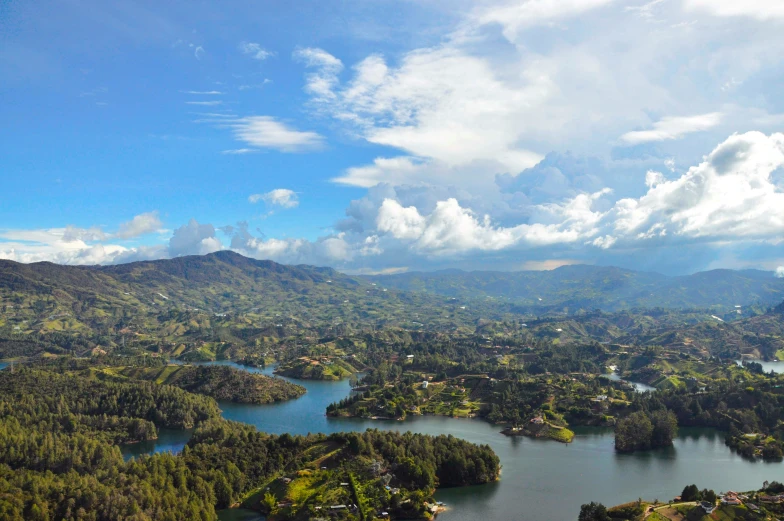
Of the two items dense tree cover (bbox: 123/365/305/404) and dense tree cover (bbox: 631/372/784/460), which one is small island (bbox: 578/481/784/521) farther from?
dense tree cover (bbox: 123/365/305/404)

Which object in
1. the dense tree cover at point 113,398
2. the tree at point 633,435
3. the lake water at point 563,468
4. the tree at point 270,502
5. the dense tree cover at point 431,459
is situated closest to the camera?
the tree at point 270,502

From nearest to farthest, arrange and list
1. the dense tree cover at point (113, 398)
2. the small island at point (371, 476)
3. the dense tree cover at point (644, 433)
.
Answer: the small island at point (371, 476) < the dense tree cover at point (644, 433) < the dense tree cover at point (113, 398)

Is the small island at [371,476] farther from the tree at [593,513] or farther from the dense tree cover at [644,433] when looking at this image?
the dense tree cover at [644,433]

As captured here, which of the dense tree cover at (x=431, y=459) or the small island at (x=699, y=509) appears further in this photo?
the dense tree cover at (x=431, y=459)

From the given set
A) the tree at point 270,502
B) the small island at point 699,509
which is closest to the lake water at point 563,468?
the small island at point 699,509

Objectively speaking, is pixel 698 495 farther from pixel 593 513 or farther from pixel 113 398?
pixel 113 398

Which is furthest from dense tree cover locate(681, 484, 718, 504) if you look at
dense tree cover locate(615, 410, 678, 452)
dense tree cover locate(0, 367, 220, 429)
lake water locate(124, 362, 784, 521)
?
dense tree cover locate(0, 367, 220, 429)

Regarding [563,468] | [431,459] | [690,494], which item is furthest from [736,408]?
[431,459]
